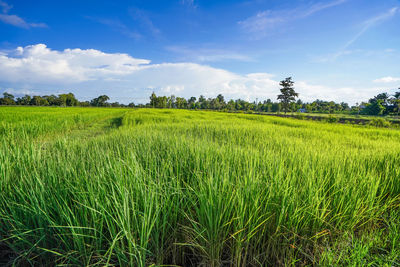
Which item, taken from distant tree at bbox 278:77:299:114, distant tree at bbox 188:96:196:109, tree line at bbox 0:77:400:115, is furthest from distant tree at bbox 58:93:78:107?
distant tree at bbox 278:77:299:114

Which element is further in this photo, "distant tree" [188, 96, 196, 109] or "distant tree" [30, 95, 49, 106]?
"distant tree" [188, 96, 196, 109]

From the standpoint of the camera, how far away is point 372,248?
1277 mm

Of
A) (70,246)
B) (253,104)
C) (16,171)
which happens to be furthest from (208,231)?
(253,104)

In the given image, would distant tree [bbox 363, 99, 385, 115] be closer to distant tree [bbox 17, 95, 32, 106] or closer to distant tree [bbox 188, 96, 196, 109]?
distant tree [bbox 188, 96, 196, 109]

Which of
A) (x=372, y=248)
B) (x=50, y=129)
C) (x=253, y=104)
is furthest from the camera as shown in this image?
(x=253, y=104)

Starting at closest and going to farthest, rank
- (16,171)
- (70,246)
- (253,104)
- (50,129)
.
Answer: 1. (70,246)
2. (16,171)
3. (50,129)
4. (253,104)

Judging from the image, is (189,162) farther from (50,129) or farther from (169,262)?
(50,129)

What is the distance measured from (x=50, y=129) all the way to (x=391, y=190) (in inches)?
450

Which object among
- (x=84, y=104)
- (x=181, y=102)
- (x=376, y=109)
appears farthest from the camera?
(x=84, y=104)

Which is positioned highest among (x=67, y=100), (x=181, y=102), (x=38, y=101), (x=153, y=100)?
(x=181, y=102)

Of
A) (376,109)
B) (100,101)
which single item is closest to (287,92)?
(376,109)

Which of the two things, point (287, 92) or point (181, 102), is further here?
point (181, 102)

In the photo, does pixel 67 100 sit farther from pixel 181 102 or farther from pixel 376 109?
pixel 376 109

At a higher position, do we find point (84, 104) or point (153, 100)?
point (153, 100)
